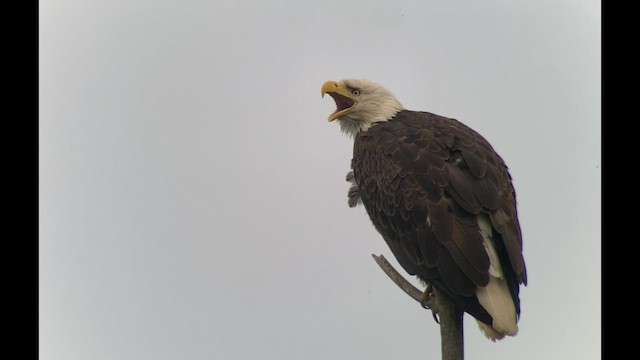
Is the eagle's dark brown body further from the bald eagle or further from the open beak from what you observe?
the open beak

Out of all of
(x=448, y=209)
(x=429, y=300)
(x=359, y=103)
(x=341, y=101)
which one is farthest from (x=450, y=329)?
(x=341, y=101)

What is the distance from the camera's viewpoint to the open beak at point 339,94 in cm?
652

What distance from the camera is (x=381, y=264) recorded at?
18.6 feet

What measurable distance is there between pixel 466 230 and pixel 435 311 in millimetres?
794

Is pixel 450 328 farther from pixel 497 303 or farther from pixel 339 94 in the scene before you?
pixel 339 94

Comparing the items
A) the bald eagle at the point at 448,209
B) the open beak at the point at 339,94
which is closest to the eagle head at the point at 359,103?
the open beak at the point at 339,94

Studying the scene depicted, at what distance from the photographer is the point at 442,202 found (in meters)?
5.07

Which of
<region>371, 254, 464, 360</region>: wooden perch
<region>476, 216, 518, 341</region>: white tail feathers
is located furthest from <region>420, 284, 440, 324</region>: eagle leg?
<region>476, 216, 518, 341</region>: white tail feathers

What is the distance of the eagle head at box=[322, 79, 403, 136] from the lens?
641cm

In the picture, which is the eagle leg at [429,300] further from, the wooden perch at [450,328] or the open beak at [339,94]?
the open beak at [339,94]

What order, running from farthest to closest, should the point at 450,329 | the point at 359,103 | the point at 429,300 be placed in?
the point at 359,103 < the point at 429,300 < the point at 450,329

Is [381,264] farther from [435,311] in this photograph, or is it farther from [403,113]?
[403,113]

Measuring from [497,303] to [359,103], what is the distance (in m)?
2.54

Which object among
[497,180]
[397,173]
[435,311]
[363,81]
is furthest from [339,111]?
[435,311]
